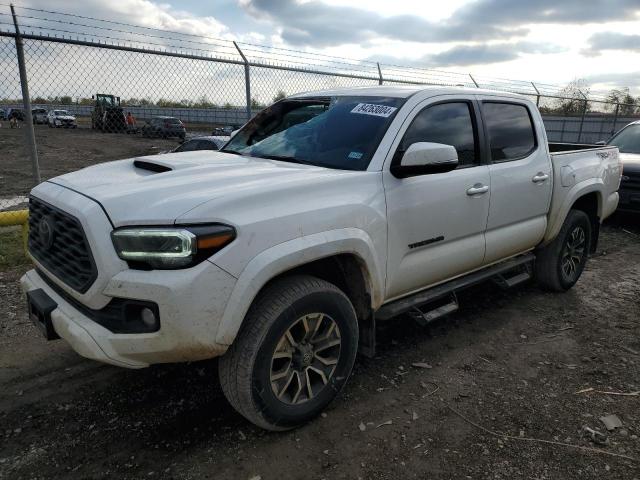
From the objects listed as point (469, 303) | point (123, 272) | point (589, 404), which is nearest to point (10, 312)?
point (123, 272)

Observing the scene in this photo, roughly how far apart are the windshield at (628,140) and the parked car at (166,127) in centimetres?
2414

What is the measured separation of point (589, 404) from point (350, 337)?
1.60 meters

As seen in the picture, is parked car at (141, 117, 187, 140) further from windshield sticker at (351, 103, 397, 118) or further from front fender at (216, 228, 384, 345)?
front fender at (216, 228, 384, 345)

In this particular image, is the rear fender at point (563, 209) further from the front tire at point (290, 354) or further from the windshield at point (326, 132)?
the front tire at point (290, 354)

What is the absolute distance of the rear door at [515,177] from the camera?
3.77 m

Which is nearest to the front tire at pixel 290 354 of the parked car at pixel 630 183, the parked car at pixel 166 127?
the parked car at pixel 630 183

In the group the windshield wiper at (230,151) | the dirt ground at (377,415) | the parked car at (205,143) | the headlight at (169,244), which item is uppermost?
the windshield wiper at (230,151)

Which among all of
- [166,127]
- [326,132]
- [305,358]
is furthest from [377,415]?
Answer: [166,127]

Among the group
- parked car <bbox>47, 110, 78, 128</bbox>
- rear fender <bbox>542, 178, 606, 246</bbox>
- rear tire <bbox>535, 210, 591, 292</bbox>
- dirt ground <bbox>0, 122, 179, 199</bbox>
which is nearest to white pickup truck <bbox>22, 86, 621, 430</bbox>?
rear fender <bbox>542, 178, 606, 246</bbox>

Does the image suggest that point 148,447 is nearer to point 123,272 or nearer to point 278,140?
A: point 123,272

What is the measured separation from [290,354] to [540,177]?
2.79 metres

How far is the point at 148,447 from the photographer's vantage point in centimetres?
256

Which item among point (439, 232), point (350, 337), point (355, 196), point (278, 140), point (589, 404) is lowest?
point (589, 404)

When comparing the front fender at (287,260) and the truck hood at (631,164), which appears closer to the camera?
the front fender at (287,260)
